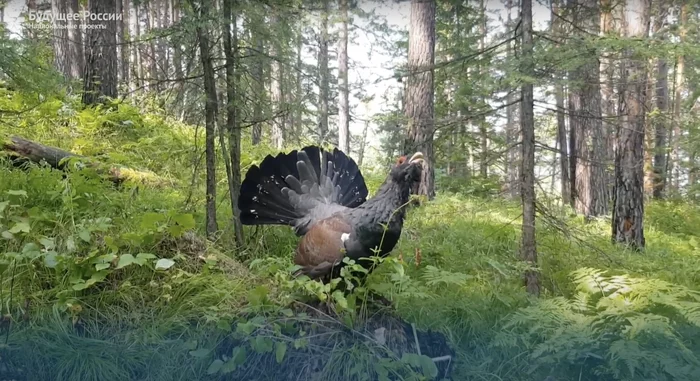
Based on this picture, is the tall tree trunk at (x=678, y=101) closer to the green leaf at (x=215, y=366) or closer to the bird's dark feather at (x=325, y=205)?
the bird's dark feather at (x=325, y=205)

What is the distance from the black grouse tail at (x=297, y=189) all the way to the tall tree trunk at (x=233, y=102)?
211 millimetres

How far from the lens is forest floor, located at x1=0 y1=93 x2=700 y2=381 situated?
274cm

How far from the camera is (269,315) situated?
3.16m

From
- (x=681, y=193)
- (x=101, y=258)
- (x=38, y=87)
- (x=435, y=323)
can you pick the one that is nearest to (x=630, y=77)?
(x=435, y=323)

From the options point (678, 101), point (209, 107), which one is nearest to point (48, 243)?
point (209, 107)

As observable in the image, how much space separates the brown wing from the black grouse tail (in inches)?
17.5

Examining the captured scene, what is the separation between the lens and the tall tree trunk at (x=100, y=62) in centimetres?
782

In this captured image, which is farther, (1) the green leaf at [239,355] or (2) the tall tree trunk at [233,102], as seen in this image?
(2) the tall tree trunk at [233,102]

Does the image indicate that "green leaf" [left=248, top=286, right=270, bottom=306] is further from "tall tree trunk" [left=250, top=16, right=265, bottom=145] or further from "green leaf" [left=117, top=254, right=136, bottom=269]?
"tall tree trunk" [left=250, top=16, right=265, bottom=145]

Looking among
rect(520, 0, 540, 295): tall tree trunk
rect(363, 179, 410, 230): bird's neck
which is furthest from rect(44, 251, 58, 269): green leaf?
rect(520, 0, 540, 295): tall tree trunk

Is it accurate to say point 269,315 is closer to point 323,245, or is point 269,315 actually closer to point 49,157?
point 323,245

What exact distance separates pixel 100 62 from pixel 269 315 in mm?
6788

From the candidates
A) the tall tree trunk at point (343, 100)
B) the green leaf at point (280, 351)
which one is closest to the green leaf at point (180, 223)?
the green leaf at point (280, 351)

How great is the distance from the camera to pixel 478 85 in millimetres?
3928
